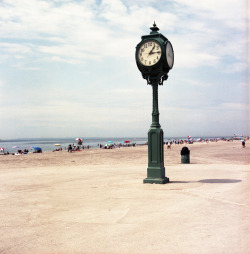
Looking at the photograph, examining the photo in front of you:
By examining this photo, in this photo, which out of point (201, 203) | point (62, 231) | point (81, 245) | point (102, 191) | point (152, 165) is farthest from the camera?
point (152, 165)

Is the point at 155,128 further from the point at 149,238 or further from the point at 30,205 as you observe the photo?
the point at 149,238

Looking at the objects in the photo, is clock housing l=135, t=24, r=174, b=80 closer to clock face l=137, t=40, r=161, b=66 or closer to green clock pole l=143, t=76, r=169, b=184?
clock face l=137, t=40, r=161, b=66

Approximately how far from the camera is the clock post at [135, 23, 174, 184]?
9305 mm

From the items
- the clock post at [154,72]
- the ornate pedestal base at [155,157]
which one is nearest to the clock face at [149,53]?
the clock post at [154,72]

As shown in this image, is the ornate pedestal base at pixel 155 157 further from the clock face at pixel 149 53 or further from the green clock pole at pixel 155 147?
the clock face at pixel 149 53

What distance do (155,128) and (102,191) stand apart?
99.6 inches

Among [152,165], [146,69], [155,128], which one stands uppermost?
[146,69]

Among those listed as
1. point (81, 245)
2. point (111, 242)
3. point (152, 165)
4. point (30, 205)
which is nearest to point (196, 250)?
point (111, 242)

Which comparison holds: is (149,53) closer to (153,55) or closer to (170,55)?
(153,55)

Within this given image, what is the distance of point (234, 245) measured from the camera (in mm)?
3996

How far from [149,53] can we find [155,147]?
2769 mm

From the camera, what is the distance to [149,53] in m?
9.48

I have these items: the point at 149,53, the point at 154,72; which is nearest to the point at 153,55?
the point at 149,53

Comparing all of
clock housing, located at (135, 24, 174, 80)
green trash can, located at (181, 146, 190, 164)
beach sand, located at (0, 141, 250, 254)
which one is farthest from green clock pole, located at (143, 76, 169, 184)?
green trash can, located at (181, 146, 190, 164)
